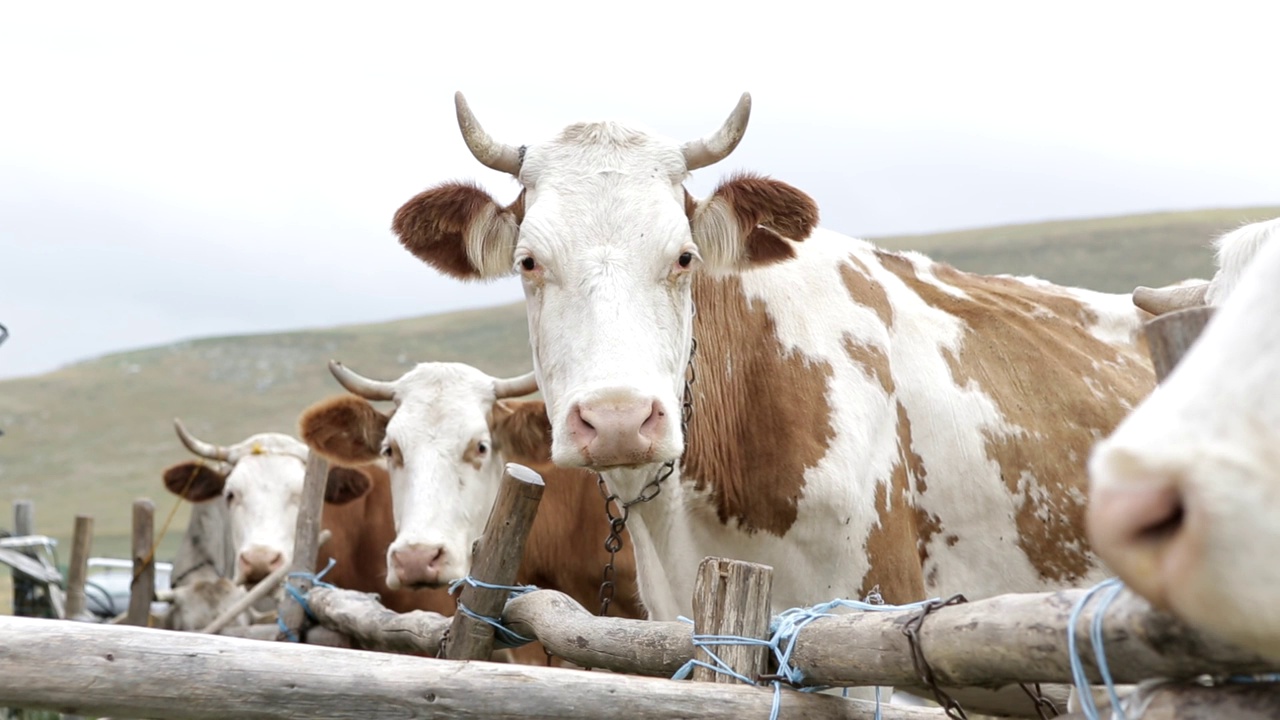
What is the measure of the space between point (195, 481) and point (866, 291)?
278 inches

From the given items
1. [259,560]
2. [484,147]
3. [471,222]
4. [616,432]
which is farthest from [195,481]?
[616,432]

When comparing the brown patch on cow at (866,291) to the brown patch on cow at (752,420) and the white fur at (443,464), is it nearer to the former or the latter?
the brown patch on cow at (752,420)

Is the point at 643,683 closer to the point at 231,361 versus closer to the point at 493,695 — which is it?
the point at 493,695

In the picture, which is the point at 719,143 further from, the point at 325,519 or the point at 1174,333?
the point at 325,519

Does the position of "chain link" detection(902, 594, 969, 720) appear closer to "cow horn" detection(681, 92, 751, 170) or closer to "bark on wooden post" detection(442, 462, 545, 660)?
"bark on wooden post" detection(442, 462, 545, 660)

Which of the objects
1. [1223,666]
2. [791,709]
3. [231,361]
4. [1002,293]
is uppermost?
[231,361]

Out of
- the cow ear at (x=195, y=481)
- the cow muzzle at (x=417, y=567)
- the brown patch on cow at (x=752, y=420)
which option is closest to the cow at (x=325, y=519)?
the cow ear at (x=195, y=481)

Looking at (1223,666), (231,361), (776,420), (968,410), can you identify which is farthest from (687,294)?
(231,361)

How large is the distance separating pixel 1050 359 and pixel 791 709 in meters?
2.69

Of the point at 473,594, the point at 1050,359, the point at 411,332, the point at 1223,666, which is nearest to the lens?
the point at 1223,666

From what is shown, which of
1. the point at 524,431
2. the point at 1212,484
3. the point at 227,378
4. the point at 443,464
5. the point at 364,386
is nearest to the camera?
the point at 1212,484

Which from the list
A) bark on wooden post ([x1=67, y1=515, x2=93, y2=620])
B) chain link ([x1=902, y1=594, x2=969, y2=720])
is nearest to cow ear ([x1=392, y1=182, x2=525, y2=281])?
chain link ([x1=902, y1=594, x2=969, y2=720])

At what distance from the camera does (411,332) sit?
97.0 meters

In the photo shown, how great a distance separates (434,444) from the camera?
691 centimetres
